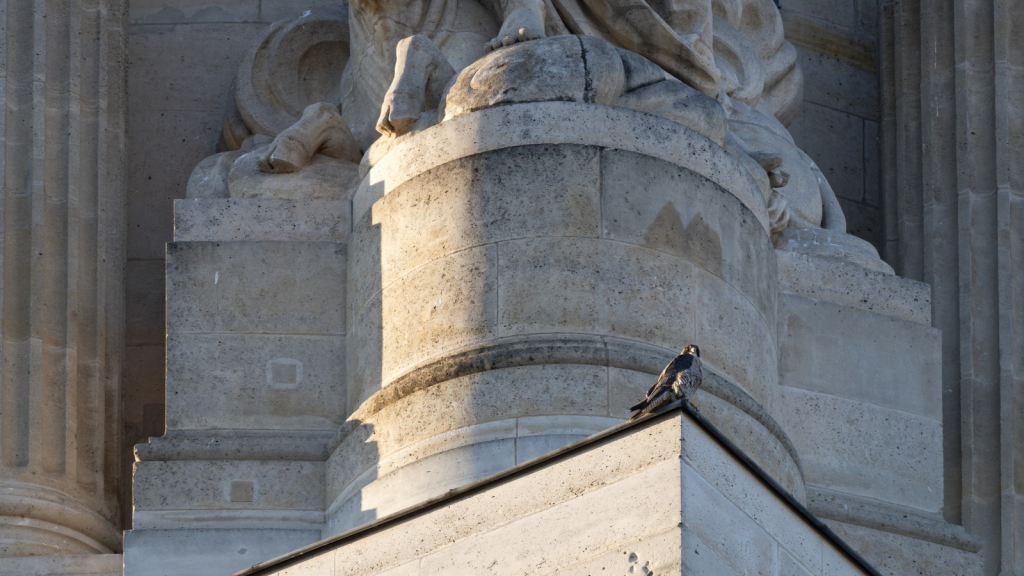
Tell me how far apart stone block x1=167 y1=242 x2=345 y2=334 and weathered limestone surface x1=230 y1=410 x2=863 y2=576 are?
10.8 ft

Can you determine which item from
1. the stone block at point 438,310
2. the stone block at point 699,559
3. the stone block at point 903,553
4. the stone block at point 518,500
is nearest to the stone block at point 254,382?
the stone block at point 438,310

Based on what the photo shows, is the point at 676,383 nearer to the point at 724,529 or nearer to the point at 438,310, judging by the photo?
the point at 724,529

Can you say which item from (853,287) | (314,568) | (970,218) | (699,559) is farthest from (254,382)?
(970,218)

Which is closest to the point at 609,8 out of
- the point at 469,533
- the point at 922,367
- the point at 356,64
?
the point at 356,64

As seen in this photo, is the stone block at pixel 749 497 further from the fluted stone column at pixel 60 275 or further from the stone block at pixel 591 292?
the fluted stone column at pixel 60 275

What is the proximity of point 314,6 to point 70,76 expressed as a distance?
206 cm

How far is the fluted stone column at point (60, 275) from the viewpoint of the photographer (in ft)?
55.2

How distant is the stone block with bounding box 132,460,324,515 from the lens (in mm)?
15859

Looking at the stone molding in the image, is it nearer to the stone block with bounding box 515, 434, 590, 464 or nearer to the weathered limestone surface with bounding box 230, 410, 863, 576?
the stone block with bounding box 515, 434, 590, 464

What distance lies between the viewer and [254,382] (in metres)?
16.3

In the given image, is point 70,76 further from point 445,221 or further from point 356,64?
point 445,221

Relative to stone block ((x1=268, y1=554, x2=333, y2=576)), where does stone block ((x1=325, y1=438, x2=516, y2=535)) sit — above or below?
above

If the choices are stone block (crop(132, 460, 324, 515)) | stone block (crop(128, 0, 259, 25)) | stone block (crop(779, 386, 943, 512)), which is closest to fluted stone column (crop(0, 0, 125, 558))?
stone block (crop(128, 0, 259, 25))

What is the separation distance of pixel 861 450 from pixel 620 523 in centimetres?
439
